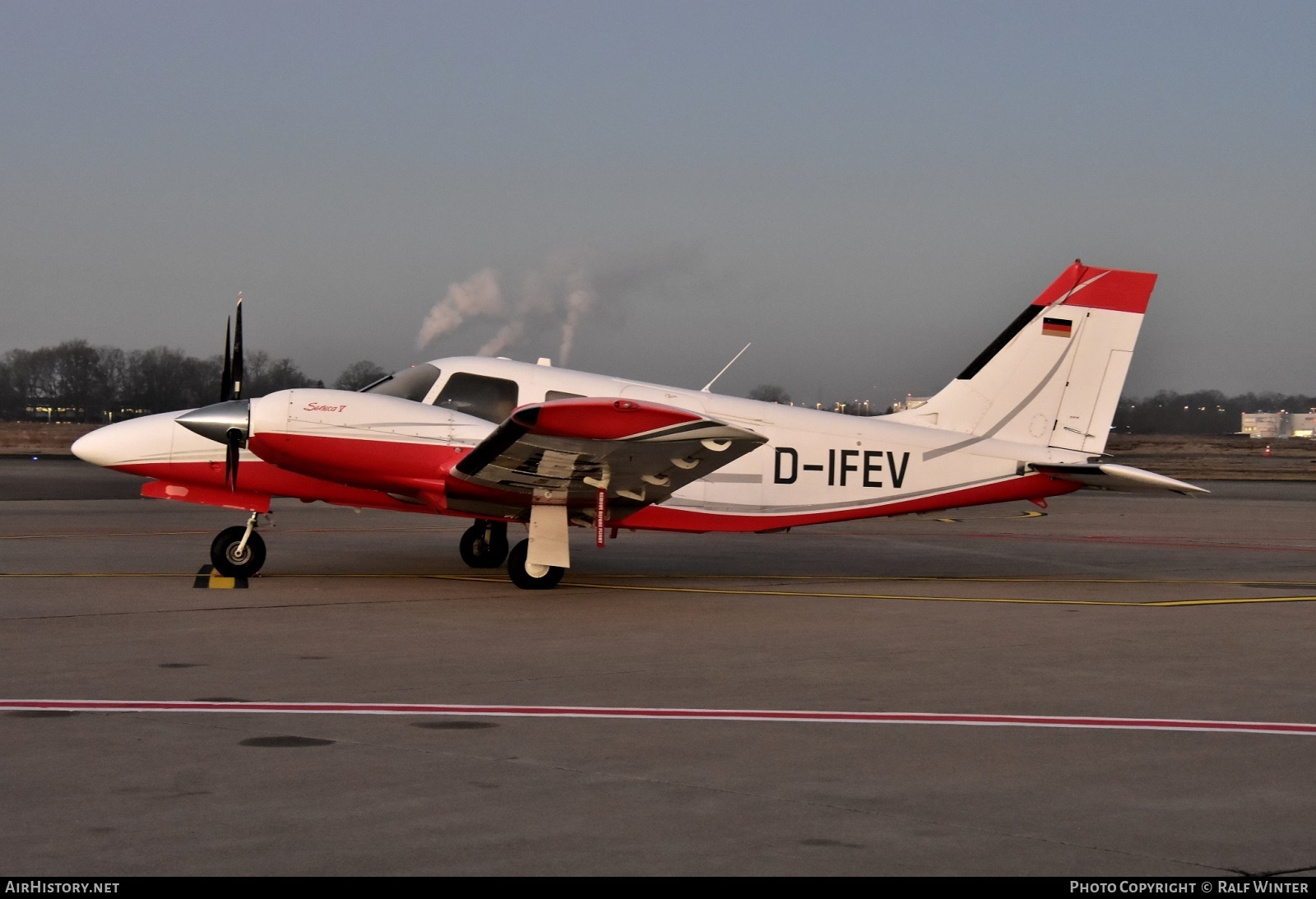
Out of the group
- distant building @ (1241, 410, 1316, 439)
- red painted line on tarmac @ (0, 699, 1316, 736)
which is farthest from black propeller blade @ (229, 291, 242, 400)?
distant building @ (1241, 410, 1316, 439)

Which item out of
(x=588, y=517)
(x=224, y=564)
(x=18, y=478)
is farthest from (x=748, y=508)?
(x=18, y=478)

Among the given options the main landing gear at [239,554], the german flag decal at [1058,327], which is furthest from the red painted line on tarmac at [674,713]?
the german flag decal at [1058,327]

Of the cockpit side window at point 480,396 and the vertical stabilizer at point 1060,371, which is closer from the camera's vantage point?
the cockpit side window at point 480,396

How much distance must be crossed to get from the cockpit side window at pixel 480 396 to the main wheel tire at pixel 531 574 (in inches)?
65.3

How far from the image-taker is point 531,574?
509 inches

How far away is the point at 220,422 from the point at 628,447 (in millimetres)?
4471

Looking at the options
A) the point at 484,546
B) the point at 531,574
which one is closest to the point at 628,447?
the point at 531,574

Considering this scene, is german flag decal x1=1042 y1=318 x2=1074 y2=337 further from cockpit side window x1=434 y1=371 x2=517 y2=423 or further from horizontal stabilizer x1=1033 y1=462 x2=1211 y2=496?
cockpit side window x1=434 y1=371 x2=517 y2=423

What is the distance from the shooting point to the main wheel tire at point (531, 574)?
42.4 ft

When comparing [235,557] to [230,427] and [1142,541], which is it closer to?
[230,427]

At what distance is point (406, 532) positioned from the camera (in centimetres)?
2089

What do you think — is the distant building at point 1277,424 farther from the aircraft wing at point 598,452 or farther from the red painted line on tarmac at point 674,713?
the red painted line on tarmac at point 674,713

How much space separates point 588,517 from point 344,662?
5.96 metres
